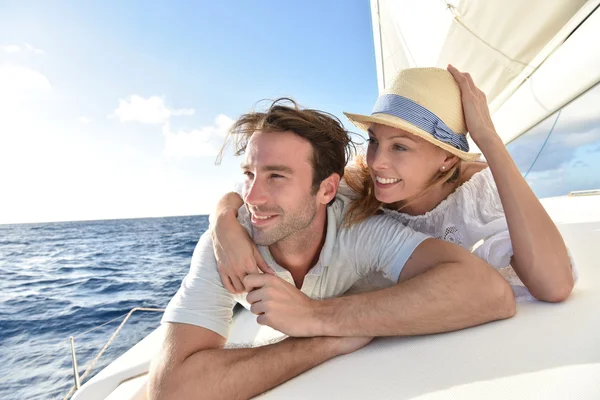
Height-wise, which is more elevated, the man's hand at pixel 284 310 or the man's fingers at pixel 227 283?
the man's fingers at pixel 227 283

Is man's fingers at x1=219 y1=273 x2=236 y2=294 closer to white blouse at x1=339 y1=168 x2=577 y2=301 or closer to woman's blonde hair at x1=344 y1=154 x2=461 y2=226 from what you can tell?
woman's blonde hair at x1=344 y1=154 x2=461 y2=226

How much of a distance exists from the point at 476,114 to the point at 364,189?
1.98ft

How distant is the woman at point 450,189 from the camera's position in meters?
1.53

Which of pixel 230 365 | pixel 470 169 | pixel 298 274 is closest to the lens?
pixel 230 365

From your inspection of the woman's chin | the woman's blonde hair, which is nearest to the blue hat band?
the woman's blonde hair

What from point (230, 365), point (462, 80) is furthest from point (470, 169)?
point (230, 365)

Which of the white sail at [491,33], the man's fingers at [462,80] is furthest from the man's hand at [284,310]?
the white sail at [491,33]

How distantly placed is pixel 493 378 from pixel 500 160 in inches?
34.8

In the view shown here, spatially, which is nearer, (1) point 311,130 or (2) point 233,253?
(2) point 233,253

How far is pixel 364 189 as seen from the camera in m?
2.09

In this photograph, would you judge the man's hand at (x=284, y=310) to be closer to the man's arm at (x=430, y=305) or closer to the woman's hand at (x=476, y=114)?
the man's arm at (x=430, y=305)

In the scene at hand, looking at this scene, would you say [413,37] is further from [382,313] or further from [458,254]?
[382,313]

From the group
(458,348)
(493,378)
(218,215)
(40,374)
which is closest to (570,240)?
(458,348)

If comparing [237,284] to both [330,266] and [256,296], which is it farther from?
[330,266]
